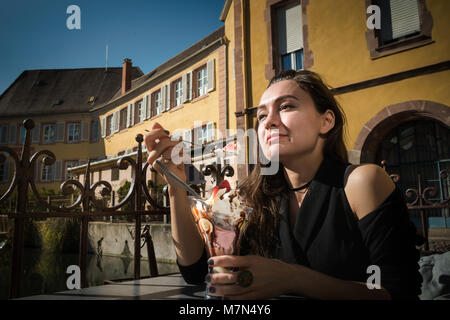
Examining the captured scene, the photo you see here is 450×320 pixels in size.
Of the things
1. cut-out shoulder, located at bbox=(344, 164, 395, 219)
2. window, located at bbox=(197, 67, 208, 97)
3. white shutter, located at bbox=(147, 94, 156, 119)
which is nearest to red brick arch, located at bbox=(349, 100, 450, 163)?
cut-out shoulder, located at bbox=(344, 164, 395, 219)

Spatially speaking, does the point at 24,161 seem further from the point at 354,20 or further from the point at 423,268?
the point at 354,20

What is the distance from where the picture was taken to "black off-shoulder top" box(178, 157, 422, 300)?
1.09 metres

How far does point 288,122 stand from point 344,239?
0.51 metres

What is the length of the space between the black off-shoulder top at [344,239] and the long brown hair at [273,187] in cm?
5

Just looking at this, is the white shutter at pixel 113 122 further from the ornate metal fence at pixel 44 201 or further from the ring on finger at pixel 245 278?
the ring on finger at pixel 245 278

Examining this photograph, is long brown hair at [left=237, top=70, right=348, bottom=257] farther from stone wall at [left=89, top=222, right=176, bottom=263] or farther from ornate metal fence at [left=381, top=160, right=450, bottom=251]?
stone wall at [left=89, top=222, right=176, bottom=263]

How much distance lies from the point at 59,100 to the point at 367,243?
35678 millimetres

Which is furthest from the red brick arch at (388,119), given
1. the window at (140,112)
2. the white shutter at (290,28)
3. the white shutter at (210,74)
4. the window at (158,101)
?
the window at (140,112)

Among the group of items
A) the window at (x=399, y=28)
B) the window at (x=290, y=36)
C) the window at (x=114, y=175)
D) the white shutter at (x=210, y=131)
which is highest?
the window at (x=290, y=36)

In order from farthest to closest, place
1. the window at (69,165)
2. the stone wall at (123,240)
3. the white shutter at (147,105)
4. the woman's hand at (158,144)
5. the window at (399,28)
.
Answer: the window at (69,165), the white shutter at (147,105), the stone wall at (123,240), the window at (399,28), the woman's hand at (158,144)

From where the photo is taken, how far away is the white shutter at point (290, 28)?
10203 mm

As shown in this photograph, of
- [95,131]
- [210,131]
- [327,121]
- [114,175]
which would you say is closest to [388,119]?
[327,121]

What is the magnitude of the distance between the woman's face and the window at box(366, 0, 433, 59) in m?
8.01

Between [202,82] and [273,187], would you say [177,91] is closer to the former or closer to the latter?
[202,82]
